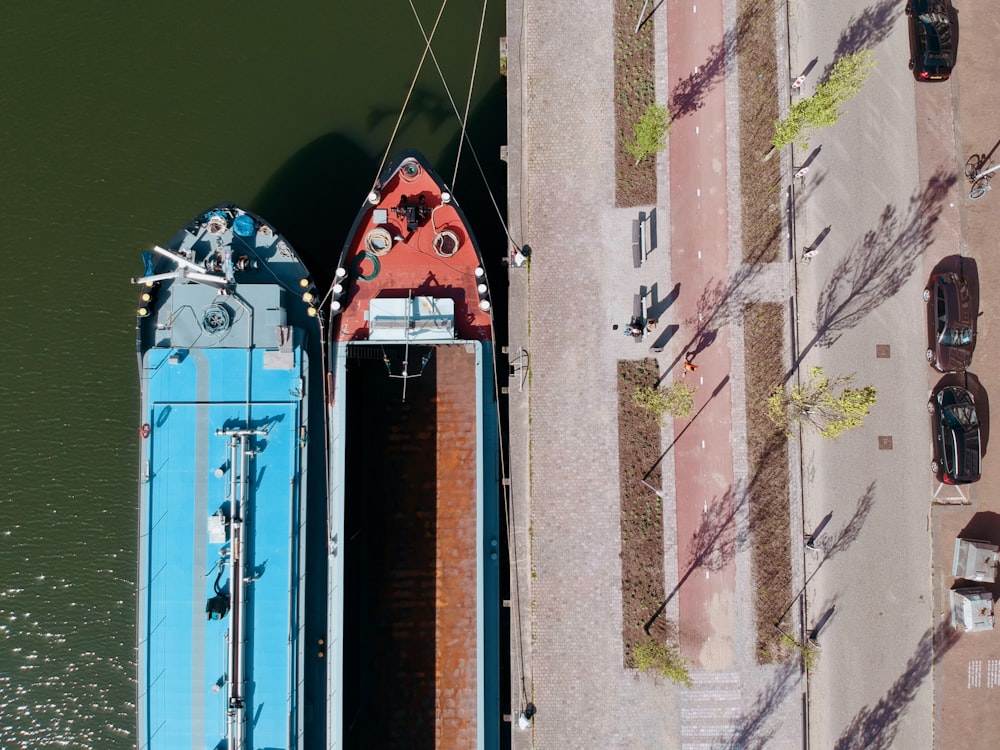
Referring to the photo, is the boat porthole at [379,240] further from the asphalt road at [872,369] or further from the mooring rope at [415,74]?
the asphalt road at [872,369]

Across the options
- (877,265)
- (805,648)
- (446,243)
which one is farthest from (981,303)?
(446,243)

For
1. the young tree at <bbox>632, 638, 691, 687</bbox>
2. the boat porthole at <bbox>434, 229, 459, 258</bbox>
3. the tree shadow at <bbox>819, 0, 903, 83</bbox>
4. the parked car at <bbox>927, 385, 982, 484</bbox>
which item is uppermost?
the tree shadow at <bbox>819, 0, 903, 83</bbox>

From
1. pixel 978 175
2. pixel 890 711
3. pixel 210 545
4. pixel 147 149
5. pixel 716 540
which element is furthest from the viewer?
pixel 147 149

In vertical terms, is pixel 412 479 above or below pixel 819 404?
below

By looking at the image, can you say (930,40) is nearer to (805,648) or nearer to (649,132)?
(649,132)

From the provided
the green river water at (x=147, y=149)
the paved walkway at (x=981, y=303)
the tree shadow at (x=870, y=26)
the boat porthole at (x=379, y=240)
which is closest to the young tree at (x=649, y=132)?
the green river water at (x=147, y=149)

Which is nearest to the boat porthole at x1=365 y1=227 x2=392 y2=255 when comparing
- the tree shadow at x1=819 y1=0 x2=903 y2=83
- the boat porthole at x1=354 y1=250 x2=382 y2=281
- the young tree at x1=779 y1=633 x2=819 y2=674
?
the boat porthole at x1=354 y1=250 x2=382 y2=281

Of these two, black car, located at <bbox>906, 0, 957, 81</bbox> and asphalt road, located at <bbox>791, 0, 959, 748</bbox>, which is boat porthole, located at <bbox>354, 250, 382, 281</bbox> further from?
black car, located at <bbox>906, 0, 957, 81</bbox>
